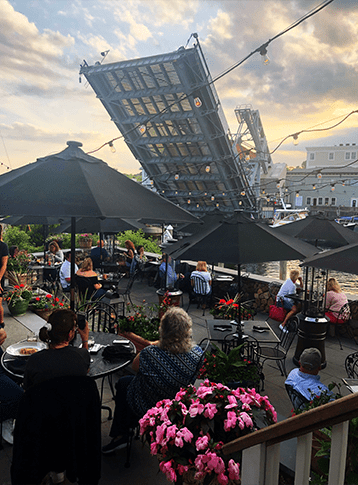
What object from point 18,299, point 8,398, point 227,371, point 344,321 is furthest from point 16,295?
point 344,321

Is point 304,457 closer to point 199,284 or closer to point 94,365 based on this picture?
point 94,365

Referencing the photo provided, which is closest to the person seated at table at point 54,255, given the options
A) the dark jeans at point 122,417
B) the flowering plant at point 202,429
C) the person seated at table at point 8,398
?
the person seated at table at point 8,398

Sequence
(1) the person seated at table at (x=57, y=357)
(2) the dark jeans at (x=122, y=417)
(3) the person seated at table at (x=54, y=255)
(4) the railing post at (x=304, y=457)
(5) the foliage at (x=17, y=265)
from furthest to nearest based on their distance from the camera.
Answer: (3) the person seated at table at (x=54, y=255) < (5) the foliage at (x=17, y=265) < (2) the dark jeans at (x=122, y=417) < (1) the person seated at table at (x=57, y=357) < (4) the railing post at (x=304, y=457)

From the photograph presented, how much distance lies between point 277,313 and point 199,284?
1.99m

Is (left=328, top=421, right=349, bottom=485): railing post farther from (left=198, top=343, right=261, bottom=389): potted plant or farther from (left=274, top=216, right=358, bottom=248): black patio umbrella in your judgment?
(left=274, top=216, right=358, bottom=248): black patio umbrella

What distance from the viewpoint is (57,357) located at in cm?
277

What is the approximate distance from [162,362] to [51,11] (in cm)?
1777

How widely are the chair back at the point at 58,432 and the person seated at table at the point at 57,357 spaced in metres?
0.24

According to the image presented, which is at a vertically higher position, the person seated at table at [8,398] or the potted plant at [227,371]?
the potted plant at [227,371]

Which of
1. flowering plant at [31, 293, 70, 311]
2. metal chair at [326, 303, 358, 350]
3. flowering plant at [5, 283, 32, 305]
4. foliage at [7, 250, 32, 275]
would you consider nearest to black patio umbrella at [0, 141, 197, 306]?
flowering plant at [31, 293, 70, 311]

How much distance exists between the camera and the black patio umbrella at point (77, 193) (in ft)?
9.57

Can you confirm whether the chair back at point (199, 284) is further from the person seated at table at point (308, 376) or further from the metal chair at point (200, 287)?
the person seated at table at point (308, 376)

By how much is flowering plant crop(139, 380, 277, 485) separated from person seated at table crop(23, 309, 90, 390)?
73cm

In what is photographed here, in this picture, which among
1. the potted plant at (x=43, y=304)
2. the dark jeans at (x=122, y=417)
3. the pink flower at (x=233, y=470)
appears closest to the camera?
the pink flower at (x=233, y=470)
